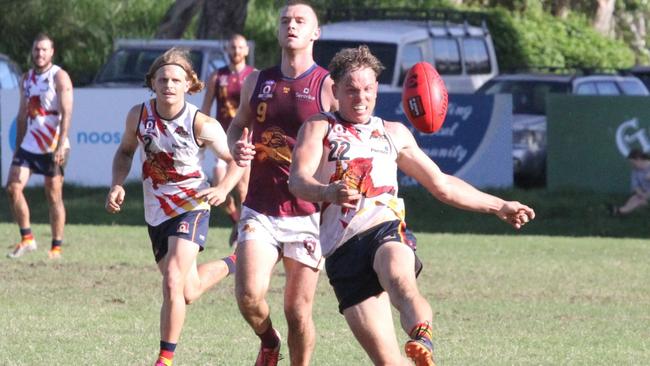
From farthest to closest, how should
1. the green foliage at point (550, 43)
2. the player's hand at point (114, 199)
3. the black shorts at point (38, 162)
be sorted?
the green foliage at point (550, 43) → the black shorts at point (38, 162) → the player's hand at point (114, 199)

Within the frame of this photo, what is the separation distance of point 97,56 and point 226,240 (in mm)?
16455

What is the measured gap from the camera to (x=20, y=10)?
1226 inches

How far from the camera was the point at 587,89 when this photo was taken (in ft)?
77.2

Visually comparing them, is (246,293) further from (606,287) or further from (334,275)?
(606,287)

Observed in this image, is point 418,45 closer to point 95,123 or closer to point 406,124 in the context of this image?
point 406,124

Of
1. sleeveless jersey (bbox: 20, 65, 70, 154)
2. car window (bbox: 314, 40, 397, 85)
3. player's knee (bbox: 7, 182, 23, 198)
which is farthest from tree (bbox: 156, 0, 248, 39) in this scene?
player's knee (bbox: 7, 182, 23, 198)

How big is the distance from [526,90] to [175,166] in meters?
15.3

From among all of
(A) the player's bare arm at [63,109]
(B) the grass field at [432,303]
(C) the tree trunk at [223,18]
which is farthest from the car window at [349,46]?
(A) the player's bare arm at [63,109]

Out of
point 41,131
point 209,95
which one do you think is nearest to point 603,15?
point 209,95

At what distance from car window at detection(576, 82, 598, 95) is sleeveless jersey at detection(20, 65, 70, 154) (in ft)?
37.3

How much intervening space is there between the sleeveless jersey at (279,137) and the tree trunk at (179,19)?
2140 cm

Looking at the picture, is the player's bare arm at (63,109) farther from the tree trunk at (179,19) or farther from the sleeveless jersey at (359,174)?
the tree trunk at (179,19)

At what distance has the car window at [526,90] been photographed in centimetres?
2253

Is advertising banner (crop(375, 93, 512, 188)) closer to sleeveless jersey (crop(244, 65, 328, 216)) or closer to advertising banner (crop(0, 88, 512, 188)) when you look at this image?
advertising banner (crop(0, 88, 512, 188))
